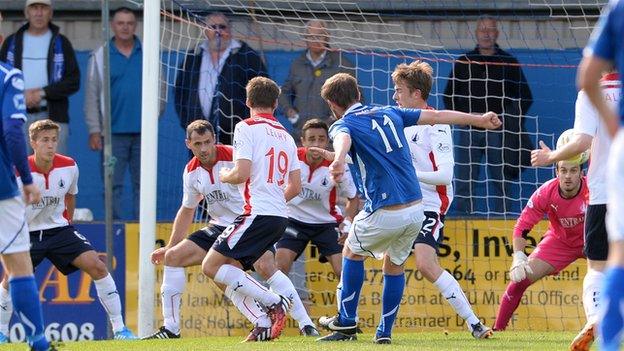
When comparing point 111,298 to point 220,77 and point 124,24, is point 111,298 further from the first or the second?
point 124,24

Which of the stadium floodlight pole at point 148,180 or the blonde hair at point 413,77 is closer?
the blonde hair at point 413,77

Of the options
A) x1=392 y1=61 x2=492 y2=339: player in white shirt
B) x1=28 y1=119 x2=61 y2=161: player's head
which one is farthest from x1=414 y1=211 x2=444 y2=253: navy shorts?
x1=28 y1=119 x2=61 y2=161: player's head

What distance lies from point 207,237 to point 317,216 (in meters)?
1.58

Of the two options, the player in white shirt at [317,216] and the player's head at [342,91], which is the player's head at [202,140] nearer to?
the player in white shirt at [317,216]

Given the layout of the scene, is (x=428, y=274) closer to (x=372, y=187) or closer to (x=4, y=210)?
(x=372, y=187)

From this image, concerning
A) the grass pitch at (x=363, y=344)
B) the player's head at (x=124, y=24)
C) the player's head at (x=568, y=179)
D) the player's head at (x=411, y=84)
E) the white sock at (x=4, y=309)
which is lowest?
the grass pitch at (x=363, y=344)

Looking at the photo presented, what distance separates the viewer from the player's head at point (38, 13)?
1370 centimetres

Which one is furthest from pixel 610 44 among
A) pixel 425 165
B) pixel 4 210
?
pixel 425 165

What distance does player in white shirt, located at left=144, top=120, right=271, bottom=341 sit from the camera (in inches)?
427

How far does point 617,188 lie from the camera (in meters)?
5.06

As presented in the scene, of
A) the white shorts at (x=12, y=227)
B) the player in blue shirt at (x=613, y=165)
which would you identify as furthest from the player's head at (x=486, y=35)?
the player in blue shirt at (x=613, y=165)

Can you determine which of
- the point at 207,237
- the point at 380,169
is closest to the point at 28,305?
the point at 380,169

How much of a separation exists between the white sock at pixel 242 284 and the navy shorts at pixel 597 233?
283cm

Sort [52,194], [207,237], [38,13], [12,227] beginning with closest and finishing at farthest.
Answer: [12,227] < [207,237] < [52,194] < [38,13]
